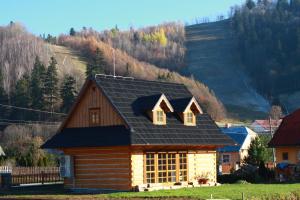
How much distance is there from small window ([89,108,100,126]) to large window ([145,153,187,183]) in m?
3.92

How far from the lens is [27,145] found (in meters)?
73.3

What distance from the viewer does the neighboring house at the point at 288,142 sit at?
2116 inches

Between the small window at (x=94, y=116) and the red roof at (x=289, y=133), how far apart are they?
2013 centimetres

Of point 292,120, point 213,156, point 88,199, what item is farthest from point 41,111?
point 88,199

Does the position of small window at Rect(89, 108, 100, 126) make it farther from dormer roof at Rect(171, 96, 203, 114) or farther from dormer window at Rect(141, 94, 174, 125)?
dormer roof at Rect(171, 96, 203, 114)

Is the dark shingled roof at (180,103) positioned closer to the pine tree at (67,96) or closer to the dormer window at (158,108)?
the dormer window at (158,108)

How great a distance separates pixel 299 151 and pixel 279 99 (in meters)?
136

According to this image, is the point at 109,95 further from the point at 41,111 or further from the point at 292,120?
the point at 41,111

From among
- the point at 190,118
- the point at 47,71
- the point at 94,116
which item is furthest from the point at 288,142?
the point at 47,71

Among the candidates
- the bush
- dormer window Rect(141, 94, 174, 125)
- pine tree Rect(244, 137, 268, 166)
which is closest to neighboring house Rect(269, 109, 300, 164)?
pine tree Rect(244, 137, 268, 166)

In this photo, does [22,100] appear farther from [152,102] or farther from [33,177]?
[152,102]

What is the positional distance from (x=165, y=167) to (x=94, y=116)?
17.7ft

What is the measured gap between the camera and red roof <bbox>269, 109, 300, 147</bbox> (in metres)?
54.2

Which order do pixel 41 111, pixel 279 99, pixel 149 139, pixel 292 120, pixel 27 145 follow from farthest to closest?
1. pixel 279 99
2. pixel 41 111
3. pixel 27 145
4. pixel 292 120
5. pixel 149 139
